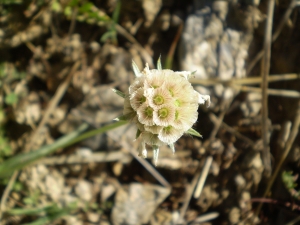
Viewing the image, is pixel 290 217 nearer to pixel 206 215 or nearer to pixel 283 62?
pixel 206 215

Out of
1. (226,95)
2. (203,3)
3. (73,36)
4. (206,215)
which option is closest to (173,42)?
(203,3)

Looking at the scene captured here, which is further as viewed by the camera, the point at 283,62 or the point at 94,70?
the point at 94,70

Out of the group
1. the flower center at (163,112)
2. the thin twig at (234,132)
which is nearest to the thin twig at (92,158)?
the thin twig at (234,132)

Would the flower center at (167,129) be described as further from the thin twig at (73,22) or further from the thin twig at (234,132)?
the thin twig at (73,22)

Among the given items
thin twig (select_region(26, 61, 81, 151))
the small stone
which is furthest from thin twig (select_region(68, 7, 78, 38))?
the small stone

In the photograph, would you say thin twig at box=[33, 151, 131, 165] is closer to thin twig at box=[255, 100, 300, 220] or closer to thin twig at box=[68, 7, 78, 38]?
thin twig at box=[68, 7, 78, 38]

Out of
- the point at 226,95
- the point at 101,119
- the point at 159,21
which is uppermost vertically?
the point at 159,21
